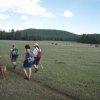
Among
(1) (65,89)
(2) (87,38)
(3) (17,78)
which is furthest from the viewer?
(2) (87,38)

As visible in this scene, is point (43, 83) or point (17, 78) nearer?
point (43, 83)

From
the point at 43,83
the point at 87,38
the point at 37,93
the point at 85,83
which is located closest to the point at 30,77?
the point at 43,83

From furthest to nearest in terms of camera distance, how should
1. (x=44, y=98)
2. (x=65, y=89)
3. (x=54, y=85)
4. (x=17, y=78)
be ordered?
(x=17, y=78), (x=54, y=85), (x=65, y=89), (x=44, y=98)

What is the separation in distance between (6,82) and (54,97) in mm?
4629

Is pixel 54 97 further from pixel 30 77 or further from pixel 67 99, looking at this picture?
pixel 30 77

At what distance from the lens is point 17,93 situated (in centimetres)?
1556

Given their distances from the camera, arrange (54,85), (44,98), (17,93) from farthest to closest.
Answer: (54,85)
(17,93)
(44,98)

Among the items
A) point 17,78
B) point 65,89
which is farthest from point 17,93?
point 17,78

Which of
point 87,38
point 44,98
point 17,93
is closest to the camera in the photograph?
point 44,98

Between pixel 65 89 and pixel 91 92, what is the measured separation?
142 cm

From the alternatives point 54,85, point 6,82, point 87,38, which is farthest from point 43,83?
point 87,38

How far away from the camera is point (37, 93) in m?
15.7

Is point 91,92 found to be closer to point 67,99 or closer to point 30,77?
point 67,99

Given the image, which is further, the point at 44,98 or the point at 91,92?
the point at 91,92
